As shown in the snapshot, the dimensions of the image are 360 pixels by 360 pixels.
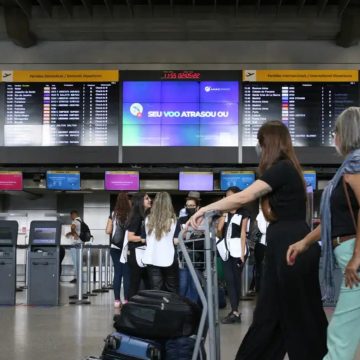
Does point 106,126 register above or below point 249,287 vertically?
above

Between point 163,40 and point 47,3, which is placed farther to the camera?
point 163,40

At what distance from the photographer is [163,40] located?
1477cm

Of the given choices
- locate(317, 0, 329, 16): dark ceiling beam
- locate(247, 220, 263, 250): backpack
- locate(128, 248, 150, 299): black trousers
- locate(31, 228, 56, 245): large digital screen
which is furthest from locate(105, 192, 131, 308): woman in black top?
locate(317, 0, 329, 16): dark ceiling beam

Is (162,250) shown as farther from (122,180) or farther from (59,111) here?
(59,111)

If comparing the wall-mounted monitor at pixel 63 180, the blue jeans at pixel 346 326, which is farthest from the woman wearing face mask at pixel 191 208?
the wall-mounted monitor at pixel 63 180

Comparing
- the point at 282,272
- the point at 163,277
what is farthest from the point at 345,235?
the point at 163,277

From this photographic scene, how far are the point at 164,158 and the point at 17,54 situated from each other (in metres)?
4.75

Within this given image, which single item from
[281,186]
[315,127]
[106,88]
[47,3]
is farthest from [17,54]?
[281,186]

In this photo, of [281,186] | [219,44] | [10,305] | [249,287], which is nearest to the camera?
[281,186]

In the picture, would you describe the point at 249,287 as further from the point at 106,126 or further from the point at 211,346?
the point at 211,346

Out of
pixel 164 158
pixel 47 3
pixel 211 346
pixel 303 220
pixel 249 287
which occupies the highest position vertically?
pixel 47 3

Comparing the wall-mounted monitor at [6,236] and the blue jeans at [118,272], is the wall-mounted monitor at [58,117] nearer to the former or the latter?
the wall-mounted monitor at [6,236]

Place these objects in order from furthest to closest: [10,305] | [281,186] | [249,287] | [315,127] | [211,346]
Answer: [315,127] < [249,287] < [10,305] < [281,186] < [211,346]

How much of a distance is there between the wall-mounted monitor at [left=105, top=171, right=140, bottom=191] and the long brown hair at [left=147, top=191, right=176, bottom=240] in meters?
7.03
